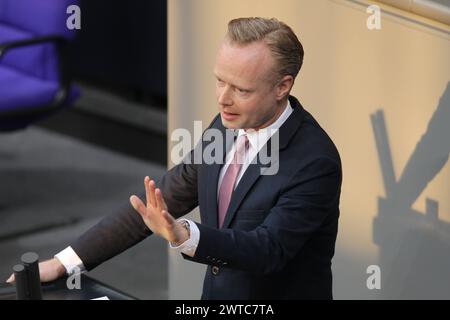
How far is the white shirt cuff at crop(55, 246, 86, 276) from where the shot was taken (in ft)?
8.23

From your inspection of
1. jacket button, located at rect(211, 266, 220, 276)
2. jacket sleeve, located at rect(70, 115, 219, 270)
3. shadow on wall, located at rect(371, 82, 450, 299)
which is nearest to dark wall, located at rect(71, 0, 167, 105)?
shadow on wall, located at rect(371, 82, 450, 299)

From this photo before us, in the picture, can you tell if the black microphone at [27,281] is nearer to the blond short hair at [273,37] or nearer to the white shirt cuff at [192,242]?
the white shirt cuff at [192,242]

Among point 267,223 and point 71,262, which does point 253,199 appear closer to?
point 267,223

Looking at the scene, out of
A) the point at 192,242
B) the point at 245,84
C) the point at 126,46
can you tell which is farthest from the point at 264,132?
the point at 126,46

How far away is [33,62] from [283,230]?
2.73m

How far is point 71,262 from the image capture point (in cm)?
251

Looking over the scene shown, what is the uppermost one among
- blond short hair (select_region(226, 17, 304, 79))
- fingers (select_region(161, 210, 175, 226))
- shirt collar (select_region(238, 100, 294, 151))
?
blond short hair (select_region(226, 17, 304, 79))

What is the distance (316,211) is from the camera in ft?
7.36

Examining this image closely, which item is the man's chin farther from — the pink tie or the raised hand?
the raised hand

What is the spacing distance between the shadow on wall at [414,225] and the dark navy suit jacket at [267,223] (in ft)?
1.25

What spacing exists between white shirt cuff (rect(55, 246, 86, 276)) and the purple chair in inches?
83.8

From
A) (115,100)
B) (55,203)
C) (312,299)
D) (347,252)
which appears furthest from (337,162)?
(115,100)

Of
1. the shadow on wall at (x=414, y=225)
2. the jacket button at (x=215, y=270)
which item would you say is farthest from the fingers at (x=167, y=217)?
the shadow on wall at (x=414, y=225)

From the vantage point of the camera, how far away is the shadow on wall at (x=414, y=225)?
262 centimetres
